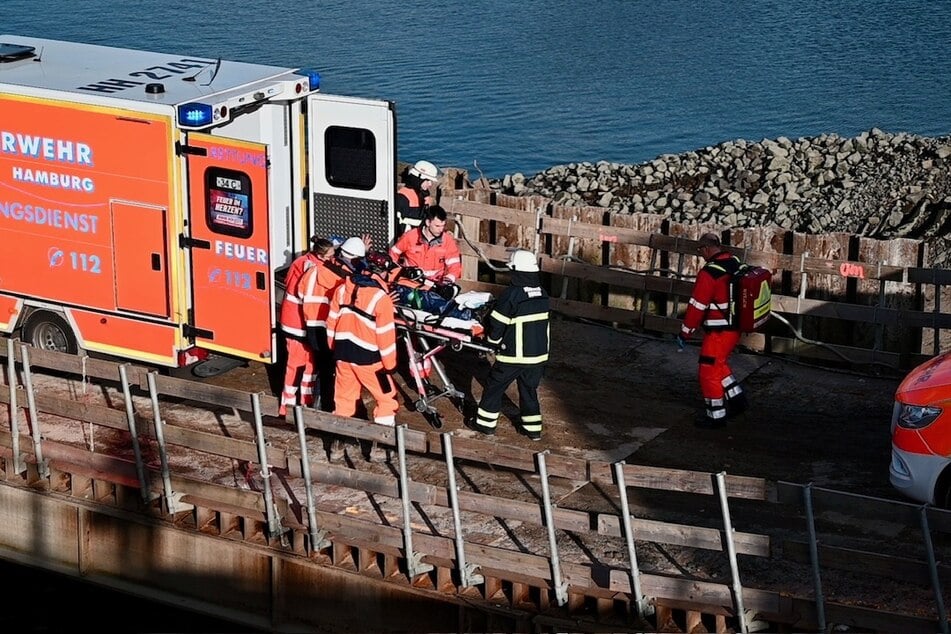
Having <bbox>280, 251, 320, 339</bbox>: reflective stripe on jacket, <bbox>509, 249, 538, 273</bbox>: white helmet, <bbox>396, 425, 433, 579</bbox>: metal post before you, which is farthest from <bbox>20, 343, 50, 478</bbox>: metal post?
<bbox>509, 249, 538, 273</bbox>: white helmet

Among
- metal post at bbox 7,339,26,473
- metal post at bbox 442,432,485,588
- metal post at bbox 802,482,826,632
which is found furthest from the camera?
metal post at bbox 7,339,26,473

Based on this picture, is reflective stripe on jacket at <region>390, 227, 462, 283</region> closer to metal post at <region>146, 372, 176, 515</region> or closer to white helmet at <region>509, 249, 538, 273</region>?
white helmet at <region>509, 249, 538, 273</region>

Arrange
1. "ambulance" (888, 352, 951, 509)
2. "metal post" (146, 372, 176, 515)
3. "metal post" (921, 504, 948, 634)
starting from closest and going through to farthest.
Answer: "metal post" (921, 504, 948, 634) < "ambulance" (888, 352, 951, 509) < "metal post" (146, 372, 176, 515)

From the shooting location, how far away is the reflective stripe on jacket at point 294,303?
12641 mm

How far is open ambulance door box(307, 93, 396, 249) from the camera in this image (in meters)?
13.6

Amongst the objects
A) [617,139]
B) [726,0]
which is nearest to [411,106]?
[617,139]

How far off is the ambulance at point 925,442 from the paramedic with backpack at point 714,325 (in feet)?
6.98

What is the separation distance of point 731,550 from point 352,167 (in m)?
6.03

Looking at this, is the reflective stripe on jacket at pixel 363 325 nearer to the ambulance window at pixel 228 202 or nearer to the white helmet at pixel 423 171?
the ambulance window at pixel 228 202

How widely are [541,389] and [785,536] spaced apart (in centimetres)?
375

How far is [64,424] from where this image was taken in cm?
1306

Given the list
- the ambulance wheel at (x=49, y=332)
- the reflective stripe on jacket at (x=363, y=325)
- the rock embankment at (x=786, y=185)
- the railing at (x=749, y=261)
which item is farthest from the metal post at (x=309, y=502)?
the rock embankment at (x=786, y=185)

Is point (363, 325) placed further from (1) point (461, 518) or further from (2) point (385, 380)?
(1) point (461, 518)

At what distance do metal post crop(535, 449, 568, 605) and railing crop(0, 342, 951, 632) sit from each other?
11 millimetres
